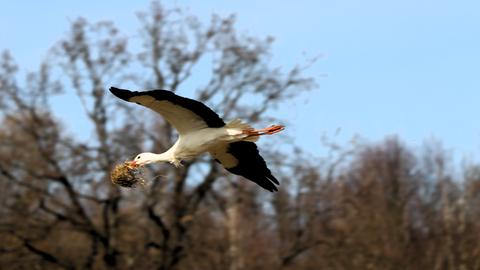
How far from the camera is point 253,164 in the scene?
16.0 meters

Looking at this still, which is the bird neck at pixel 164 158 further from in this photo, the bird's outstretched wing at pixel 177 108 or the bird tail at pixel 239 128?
the bird tail at pixel 239 128

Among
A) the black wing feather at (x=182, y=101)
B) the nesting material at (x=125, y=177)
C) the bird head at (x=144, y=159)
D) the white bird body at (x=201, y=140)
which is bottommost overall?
the nesting material at (x=125, y=177)

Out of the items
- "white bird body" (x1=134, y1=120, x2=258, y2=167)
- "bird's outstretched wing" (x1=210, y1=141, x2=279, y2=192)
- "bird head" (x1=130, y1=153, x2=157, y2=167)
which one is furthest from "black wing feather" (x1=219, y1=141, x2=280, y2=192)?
"bird head" (x1=130, y1=153, x2=157, y2=167)

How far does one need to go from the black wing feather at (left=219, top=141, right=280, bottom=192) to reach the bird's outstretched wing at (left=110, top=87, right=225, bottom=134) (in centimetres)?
89

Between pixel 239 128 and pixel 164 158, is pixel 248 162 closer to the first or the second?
pixel 239 128

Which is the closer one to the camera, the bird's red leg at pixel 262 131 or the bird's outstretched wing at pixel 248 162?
the bird's red leg at pixel 262 131

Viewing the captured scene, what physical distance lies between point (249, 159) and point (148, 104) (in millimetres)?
1900

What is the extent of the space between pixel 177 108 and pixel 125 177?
1.09 metres

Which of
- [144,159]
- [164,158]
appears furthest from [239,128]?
[144,159]

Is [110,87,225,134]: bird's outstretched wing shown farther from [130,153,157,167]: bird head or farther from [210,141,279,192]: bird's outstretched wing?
[210,141,279,192]: bird's outstretched wing

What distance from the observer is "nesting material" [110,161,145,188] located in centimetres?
1473

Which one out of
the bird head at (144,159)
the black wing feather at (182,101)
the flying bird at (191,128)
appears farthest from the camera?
the bird head at (144,159)

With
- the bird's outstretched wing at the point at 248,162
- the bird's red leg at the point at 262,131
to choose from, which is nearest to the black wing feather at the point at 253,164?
the bird's outstretched wing at the point at 248,162

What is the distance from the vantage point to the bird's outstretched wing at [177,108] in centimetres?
1444
